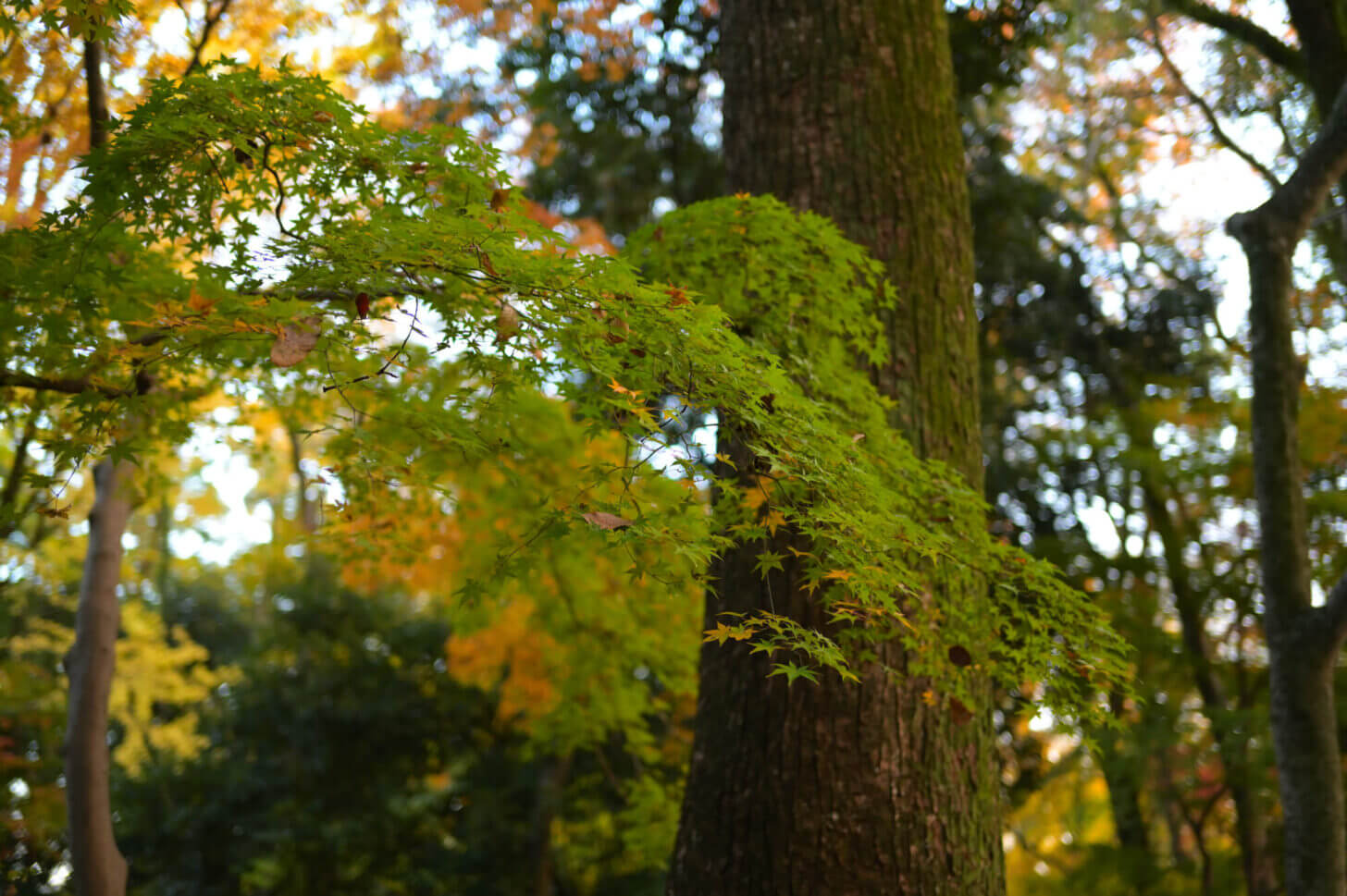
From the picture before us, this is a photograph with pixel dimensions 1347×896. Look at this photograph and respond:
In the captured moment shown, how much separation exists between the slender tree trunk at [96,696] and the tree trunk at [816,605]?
260cm

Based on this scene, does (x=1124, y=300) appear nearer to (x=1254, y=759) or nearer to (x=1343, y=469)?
Result: (x=1343, y=469)

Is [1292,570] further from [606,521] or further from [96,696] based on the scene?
[96,696]

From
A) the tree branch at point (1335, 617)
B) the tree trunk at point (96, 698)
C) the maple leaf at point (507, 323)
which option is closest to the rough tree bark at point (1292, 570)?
the tree branch at point (1335, 617)

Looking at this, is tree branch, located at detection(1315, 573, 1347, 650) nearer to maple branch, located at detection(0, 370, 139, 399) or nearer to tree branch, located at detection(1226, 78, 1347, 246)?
tree branch, located at detection(1226, 78, 1347, 246)

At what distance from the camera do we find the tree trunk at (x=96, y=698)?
13.3ft

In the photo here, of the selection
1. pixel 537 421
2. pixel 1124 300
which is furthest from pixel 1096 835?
pixel 537 421

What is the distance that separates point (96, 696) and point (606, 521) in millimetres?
3496

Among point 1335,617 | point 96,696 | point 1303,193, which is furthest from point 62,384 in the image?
point 1303,193

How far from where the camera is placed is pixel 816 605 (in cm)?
315

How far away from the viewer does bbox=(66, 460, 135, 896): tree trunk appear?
4.05m

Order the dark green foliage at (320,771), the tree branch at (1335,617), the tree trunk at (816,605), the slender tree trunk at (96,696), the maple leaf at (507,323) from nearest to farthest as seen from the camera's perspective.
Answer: the maple leaf at (507,323)
the tree trunk at (816,605)
the tree branch at (1335,617)
the slender tree trunk at (96,696)
the dark green foliage at (320,771)

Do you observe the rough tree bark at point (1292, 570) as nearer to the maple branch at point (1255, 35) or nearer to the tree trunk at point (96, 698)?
the maple branch at point (1255, 35)

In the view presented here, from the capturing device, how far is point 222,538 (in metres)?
18.6

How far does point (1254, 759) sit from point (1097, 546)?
2.73 metres
